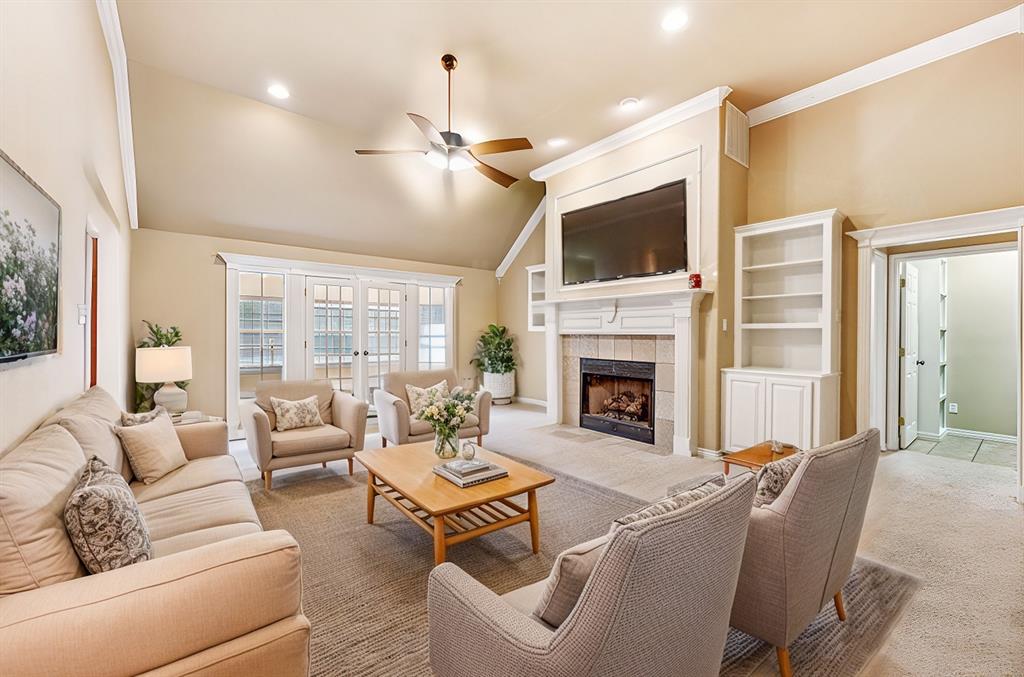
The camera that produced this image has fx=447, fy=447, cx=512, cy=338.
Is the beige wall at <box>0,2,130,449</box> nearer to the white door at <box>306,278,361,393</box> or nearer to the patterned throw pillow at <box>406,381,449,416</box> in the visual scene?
the patterned throw pillow at <box>406,381,449,416</box>

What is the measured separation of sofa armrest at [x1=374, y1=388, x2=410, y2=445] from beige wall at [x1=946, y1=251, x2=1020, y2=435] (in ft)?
20.6

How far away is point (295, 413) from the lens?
3.83 metres

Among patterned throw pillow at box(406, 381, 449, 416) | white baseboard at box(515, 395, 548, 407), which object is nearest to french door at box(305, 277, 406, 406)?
patterned throw pillow at box(406, 381, 449, 416)

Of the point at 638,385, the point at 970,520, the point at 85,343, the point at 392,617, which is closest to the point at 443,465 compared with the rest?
the point at 392,617

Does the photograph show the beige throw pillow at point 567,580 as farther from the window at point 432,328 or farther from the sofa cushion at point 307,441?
the window at point 432,328

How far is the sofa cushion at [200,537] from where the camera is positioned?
5.52ft

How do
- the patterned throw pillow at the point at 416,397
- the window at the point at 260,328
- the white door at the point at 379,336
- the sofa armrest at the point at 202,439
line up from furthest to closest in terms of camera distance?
the white door at the point at 379,336 < the window at the point at 260,328 < the patterned throw pillow at the point at 416,397 < the sofa armrest at the point at 202,439

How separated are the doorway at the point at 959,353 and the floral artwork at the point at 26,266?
653 cm

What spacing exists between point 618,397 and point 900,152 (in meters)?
3.46

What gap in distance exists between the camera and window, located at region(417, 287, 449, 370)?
7.31 metres

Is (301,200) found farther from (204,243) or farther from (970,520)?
(970,520)

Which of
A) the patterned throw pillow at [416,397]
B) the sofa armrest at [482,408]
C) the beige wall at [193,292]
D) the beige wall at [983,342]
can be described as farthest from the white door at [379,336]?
the beige wall at [983,342]

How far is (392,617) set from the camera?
199cm

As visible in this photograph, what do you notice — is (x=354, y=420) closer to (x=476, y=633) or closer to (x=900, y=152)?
(x=476, y=633)
